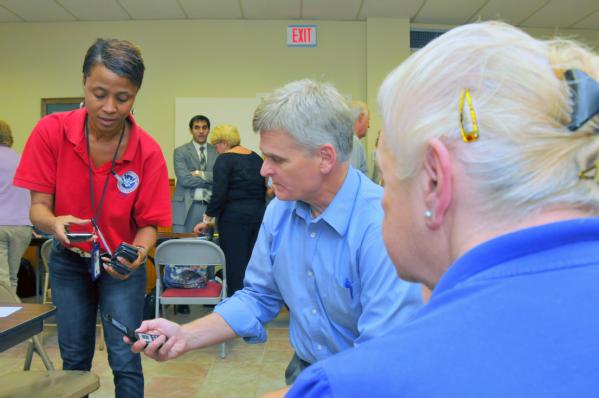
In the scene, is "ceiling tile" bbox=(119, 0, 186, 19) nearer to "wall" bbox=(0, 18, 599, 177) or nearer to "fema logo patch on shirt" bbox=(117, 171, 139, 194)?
"wall" bbox=(0, 18, 599, 177)

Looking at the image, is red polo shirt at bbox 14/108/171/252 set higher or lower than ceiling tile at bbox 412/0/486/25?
lower

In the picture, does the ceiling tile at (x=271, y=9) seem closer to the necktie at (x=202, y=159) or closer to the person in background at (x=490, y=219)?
the necktie at (x=202, y=159)

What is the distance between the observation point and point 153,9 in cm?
666

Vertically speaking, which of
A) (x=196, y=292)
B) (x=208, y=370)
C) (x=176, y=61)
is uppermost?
(x=176, y=61)

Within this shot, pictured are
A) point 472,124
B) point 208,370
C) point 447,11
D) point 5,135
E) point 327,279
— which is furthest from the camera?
point 447,11

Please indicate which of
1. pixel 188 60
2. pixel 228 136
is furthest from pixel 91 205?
pixel 188 60

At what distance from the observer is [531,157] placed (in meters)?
0.56

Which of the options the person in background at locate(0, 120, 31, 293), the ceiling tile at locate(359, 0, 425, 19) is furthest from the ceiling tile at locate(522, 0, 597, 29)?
the person in background at locate(0, 120, 31, 293)

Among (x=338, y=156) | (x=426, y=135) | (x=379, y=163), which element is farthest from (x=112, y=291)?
(x=426, y=135)

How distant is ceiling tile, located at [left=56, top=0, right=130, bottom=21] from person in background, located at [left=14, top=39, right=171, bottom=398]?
512cm

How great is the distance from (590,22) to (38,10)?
6.86 m

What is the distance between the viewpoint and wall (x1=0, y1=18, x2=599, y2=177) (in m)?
7.08

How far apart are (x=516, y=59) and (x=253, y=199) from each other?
379cm

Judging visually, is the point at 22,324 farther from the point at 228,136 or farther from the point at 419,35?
the point at 419,35
